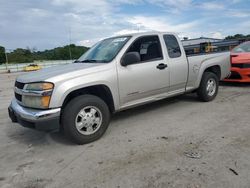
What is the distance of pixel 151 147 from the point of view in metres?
3.76

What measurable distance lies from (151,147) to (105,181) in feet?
3.56

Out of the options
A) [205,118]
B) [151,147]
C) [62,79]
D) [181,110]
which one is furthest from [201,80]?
[62,79]

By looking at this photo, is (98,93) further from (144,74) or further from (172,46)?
(172,46)

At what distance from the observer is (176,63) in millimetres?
5309

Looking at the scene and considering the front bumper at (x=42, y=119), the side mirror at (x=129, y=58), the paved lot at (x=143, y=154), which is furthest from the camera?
the side mirror at (x=129, y=58)

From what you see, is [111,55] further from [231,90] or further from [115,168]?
[231,90]

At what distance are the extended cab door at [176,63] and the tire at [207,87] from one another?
2.40 feet

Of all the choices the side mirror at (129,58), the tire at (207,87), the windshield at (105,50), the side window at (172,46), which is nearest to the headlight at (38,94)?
the windshield at (105,50)

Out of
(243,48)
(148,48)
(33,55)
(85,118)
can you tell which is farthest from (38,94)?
(33,55)

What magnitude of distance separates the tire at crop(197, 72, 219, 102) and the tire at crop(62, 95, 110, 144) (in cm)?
295

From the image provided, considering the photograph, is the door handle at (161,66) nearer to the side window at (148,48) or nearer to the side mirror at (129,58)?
the side window at (148,48)

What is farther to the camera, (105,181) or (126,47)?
(126,47)

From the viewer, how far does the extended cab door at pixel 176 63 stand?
5.25 metres

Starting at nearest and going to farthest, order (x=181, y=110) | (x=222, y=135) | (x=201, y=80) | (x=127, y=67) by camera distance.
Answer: (x=222, y=135), (x=127, y=67), (x=181, y=110), (x=201, y=80)
